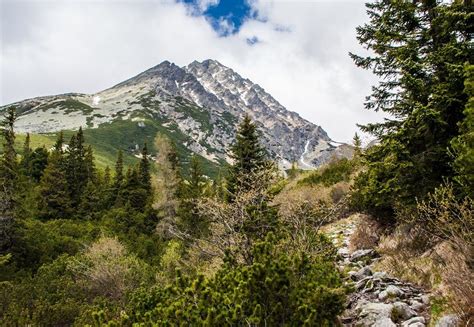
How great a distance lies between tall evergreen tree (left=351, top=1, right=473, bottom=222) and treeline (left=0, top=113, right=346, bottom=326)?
10.2ft

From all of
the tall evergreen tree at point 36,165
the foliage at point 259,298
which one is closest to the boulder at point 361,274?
the foliage at point 259,298

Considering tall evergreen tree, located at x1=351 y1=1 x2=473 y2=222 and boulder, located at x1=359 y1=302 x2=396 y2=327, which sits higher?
tall evergreen tree, located at x1=351 y1=1 x2=473 y2=222

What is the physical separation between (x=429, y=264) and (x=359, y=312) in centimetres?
234

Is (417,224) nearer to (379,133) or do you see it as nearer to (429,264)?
(429,264)

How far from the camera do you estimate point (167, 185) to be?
131ft

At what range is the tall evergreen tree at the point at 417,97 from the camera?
11.2 m

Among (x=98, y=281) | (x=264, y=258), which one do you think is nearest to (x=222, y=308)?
(x=264, y=258)

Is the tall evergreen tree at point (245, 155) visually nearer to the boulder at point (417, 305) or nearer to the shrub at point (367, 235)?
the shrub at point (367, 235)

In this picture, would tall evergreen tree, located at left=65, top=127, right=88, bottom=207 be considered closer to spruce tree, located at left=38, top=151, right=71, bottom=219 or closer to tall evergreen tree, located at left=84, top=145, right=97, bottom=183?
tall evergreen tree, located at left=84, top=145, right=97, bottom=183

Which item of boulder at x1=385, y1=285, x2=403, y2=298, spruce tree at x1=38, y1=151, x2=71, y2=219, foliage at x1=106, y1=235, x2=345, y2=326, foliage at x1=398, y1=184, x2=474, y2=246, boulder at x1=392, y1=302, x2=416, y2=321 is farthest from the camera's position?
spruce tree at x1=38, y1=151, x2=71, y2=219

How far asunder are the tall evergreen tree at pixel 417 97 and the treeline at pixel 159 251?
309 cm

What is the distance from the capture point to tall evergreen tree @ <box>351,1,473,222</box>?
11.2m

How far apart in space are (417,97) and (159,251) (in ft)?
87.9

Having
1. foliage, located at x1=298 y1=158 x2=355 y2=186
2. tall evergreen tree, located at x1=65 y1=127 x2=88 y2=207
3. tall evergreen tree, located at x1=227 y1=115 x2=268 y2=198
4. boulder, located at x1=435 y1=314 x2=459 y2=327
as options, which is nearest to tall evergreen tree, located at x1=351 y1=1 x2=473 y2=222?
boulder, located at x1=435 y1=314 x2=459 y2=327
